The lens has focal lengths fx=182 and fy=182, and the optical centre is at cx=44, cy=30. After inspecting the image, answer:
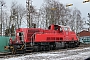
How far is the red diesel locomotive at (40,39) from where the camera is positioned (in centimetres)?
1845

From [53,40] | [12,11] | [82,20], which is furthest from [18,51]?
[82,20]

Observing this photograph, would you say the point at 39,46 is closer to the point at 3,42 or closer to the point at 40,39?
the point at 40,39

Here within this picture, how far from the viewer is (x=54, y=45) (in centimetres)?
2166

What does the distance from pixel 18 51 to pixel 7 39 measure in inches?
114

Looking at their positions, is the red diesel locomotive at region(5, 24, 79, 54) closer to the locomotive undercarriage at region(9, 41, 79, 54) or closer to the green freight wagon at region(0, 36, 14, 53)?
the locomotive undercarriage at region(9, 41, 79, 54)

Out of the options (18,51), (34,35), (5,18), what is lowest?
(18,51)

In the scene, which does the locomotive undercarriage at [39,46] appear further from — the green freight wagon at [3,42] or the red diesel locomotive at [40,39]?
the green freight wagon at [3,42]

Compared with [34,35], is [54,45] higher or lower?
lower

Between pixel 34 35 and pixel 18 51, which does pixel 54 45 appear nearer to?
pixel 34 35

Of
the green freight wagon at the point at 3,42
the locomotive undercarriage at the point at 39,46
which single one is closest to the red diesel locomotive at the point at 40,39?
the locomotive undercarriage at the point at 39,46

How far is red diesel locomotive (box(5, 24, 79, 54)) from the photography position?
18453mm

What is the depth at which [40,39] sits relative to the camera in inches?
786

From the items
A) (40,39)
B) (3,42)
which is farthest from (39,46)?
(3,42)

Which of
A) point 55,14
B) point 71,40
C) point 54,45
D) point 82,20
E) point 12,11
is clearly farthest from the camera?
point 82,20
